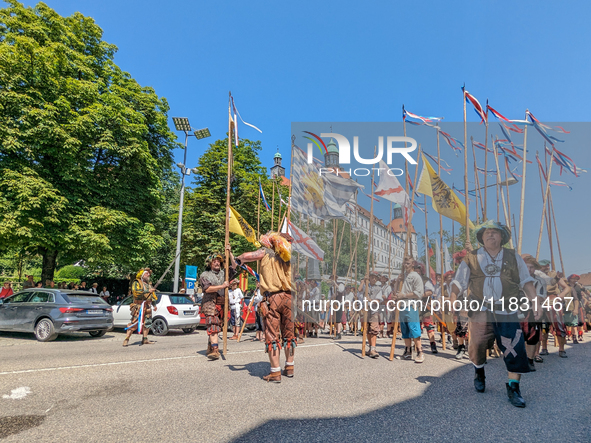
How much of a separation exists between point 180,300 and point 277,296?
9.06m

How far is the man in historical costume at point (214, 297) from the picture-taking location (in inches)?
286

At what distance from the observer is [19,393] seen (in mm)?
4559

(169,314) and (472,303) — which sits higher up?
(472,303)

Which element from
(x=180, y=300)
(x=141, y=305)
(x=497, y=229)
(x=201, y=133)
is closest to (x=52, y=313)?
(x=141, y=305)

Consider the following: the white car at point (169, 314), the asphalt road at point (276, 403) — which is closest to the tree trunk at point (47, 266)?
the white car at point (169, 314)

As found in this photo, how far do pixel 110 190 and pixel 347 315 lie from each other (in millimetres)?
12054

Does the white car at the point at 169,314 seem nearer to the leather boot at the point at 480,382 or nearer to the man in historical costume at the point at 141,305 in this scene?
the man in historical costume at the point at 141,305

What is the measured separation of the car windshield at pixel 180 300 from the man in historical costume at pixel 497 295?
10701 mm

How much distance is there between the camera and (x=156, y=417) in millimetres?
3691

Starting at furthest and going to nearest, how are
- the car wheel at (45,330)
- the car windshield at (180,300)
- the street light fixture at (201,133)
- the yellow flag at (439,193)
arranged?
the street light fixture at (201,133)
the car windshield at (180,300)
the car wheel at (45,330)
the yellow flag at (439,193)

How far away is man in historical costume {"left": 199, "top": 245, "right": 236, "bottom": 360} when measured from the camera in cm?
727

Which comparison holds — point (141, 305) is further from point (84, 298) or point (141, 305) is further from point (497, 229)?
point (497, 229)

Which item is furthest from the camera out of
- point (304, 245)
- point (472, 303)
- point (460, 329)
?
point (304, 245)

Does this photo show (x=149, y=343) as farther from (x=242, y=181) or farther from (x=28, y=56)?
(x=242, y=181)
